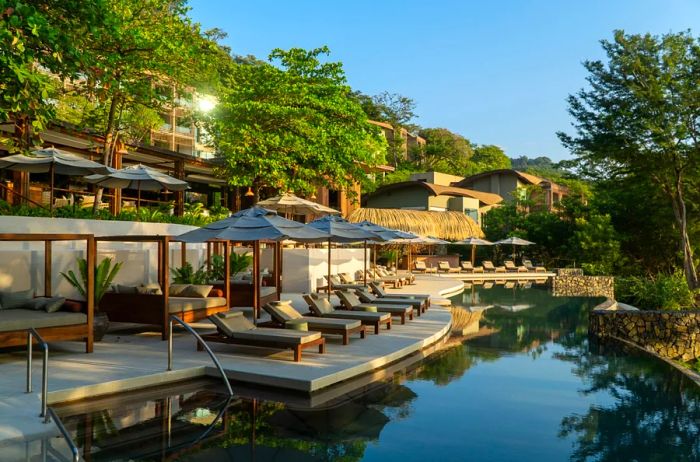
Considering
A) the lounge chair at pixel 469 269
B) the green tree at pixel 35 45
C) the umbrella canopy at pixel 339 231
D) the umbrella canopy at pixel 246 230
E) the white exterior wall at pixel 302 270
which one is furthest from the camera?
the lounge chair at pixel 469 269

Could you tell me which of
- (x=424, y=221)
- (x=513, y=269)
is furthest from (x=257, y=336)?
(x=424, y=221)

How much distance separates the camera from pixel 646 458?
18.2 feet

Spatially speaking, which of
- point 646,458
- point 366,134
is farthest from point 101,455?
point 366,134

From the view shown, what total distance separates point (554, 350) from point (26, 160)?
510 inches

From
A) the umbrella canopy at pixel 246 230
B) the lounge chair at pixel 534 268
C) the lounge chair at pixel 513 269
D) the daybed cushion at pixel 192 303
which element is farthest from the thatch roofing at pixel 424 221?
the umbrella canopy at pixel 246 230

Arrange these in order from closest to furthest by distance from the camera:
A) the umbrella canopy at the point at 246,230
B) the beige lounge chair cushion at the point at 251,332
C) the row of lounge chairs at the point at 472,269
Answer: the beige lounge chair cushion at the point at 251,332 → the umbrella canopy at the point at 246,230 → the row of lounge chairs at the point at 472,269

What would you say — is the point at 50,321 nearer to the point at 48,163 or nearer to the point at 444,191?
the point at 48,163

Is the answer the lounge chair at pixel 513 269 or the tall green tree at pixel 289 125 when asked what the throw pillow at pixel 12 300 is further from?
the lounge chair at pixel 513 269

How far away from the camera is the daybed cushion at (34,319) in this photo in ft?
25.4

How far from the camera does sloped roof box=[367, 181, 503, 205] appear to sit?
127 feet

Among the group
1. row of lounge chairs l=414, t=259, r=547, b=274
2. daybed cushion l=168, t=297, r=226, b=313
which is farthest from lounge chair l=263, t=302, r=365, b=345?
row of lounge chairs l=414, t=259, r=547, b=274

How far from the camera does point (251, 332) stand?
8641mm

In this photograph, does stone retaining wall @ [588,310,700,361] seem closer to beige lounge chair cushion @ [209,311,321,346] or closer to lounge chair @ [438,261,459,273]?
beige lounge chair cushion @ [209,311,321,346]

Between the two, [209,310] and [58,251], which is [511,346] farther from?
[58,251]
